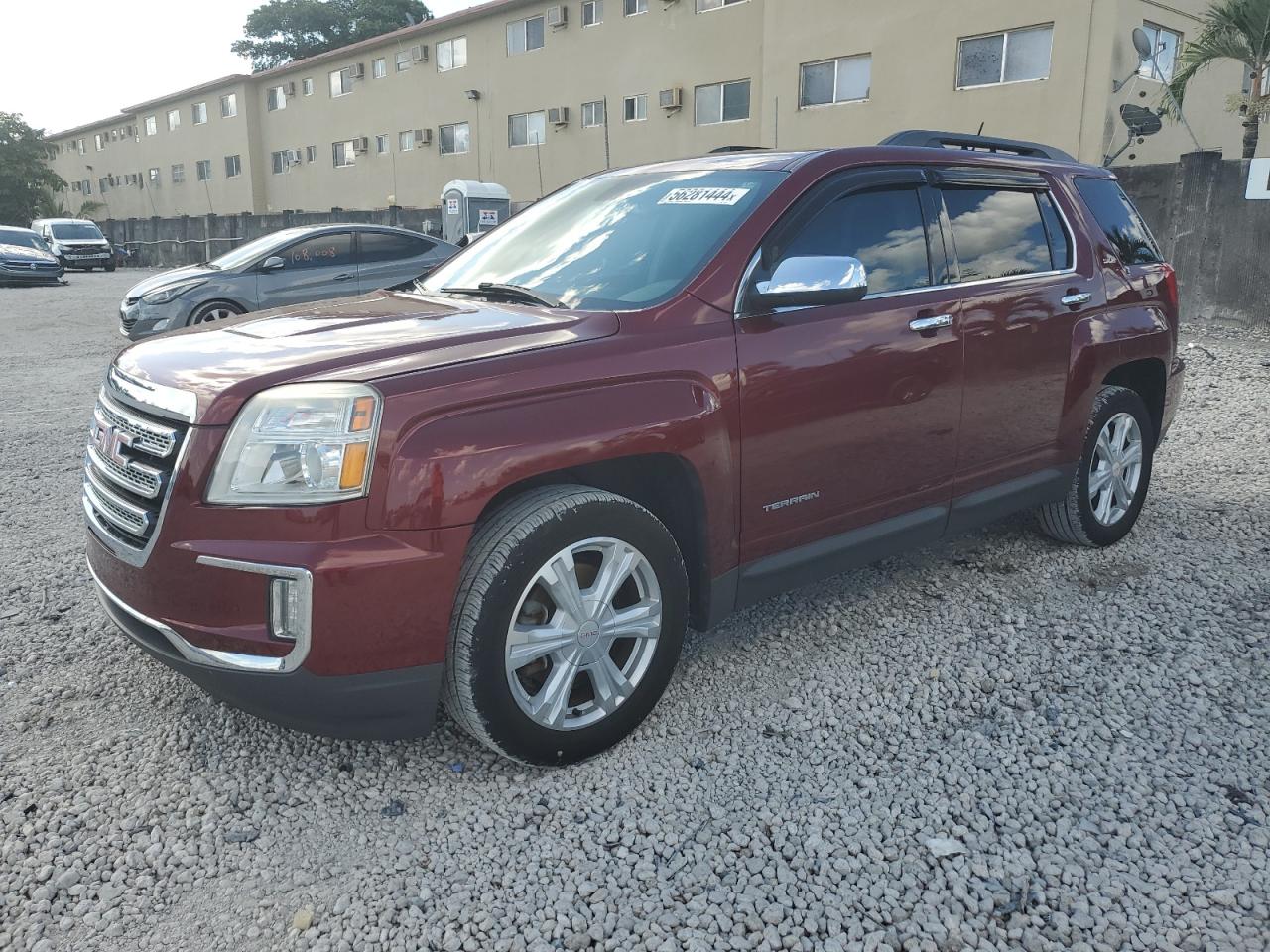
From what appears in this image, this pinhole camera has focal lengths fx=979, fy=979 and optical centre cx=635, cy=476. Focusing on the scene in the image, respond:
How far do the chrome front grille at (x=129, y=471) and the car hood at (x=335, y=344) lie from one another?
0.42 feet

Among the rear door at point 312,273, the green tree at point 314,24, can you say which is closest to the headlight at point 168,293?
the rear door at point 312,273

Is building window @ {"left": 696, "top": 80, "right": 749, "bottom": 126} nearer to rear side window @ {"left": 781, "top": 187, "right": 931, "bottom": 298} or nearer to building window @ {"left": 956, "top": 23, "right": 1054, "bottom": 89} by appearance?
building window @ {"left": 956, "top": 23, "right": 1054, "bottom": 89}

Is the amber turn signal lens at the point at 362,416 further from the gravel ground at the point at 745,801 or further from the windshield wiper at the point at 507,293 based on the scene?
the gravel ground at the point at 745,801

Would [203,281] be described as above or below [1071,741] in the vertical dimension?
above

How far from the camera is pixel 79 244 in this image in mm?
30219

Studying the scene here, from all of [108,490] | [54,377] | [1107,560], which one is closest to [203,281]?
[54,377]

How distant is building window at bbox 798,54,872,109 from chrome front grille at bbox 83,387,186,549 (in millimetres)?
20786

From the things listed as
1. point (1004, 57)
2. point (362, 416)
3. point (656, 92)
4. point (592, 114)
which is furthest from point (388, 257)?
point (592, 114)

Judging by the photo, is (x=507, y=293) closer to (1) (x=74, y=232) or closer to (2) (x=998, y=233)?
(2) (x=998, y=233)

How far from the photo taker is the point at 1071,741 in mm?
3051

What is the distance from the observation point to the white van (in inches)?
1181

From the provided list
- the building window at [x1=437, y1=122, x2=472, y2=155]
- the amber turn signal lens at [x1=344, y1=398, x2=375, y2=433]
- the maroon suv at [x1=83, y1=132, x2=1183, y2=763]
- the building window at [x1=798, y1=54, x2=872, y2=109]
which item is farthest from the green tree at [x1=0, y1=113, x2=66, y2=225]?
the amber turn signal lens at [x1=344, y1=398, x2=375, y2=433]

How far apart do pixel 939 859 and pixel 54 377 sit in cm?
1007

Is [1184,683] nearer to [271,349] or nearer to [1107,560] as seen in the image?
[1107,560]
